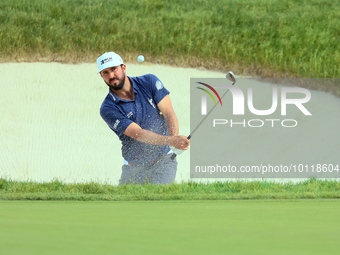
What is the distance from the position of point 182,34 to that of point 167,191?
5125mm

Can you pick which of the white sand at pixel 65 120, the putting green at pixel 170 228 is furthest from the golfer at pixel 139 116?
the putting green at pixel 170 228

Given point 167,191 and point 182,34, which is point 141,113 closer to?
point 167,191

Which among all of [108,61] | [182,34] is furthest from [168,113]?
[182,34]

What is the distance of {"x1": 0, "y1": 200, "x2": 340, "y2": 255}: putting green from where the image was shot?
6.80ft

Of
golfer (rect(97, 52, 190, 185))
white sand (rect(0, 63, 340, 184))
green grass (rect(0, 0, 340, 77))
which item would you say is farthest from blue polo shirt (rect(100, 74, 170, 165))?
green grass (rect(0, 0, 340, 77))

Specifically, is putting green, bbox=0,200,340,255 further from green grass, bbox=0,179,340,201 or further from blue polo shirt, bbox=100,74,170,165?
blue polo shirt, bbox=100,74,170,165

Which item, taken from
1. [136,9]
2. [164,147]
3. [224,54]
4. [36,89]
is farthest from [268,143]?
[136,9]

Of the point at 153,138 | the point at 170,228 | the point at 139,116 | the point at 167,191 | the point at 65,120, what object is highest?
the point at 65,120

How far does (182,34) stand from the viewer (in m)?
9.61

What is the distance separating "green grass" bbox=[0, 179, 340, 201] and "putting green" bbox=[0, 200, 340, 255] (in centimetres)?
68

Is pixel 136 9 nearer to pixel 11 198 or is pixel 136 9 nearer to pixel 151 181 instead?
pixel 151 181

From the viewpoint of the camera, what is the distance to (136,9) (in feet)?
35.8

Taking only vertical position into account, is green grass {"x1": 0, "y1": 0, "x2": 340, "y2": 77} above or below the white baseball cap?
above

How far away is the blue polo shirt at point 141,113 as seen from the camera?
5645mm
